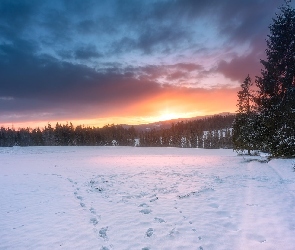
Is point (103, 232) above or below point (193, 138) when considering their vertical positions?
below

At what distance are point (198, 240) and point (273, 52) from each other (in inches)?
1028

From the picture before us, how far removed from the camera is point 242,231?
22.6 feet

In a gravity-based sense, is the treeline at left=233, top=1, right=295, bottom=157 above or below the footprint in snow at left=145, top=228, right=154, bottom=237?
above

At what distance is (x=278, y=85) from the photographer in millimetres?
25922

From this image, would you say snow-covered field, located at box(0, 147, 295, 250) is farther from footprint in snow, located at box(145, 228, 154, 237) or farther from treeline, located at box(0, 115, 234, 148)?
treeline, located at box(0, 115, 234, 148)

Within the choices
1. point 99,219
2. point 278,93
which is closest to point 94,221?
point 99,219

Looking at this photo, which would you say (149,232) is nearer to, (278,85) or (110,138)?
(278,85)

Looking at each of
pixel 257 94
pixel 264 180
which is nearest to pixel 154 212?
pixel 264 180

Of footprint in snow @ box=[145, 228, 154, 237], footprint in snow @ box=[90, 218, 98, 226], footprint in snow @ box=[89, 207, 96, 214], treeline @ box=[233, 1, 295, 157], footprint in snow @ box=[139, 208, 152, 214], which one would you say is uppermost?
treeline @ box=[233, 1, 295, 157]

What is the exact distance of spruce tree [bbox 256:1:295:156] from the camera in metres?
23.5

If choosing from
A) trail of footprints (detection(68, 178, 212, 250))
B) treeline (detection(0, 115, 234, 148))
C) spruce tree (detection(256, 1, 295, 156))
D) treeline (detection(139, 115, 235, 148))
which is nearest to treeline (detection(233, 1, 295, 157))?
spruce tree (detection(256, 1, 295, 156))

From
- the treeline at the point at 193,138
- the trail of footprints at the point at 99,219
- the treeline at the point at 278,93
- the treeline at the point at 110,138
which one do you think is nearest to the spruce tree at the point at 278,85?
the treeline at the point at 278,93

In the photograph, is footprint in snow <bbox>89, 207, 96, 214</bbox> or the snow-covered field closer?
the snow-covered field

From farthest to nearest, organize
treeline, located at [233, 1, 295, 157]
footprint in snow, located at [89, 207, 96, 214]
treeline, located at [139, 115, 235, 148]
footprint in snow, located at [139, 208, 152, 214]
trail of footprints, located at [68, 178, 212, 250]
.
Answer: treeline, located at [139, 115, 235, 148], treeline, located at [233, 1, 295, 157], footprint in snow, located at [89, 207, 96, 214], footprint in snow, located at [139, 208, 152, 214], trail of footprints, located at [68, 178, 212, 250]
